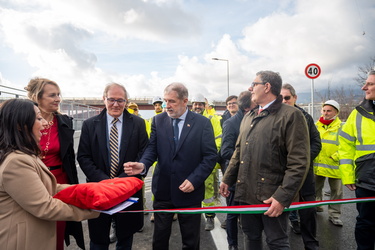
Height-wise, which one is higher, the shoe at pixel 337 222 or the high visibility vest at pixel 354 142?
the high visibility vest at pixel 354 142

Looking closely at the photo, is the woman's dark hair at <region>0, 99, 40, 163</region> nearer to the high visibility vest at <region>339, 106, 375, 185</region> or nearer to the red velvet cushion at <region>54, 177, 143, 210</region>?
the red velvet cushion at <region>54, 177, 143, 210</region>

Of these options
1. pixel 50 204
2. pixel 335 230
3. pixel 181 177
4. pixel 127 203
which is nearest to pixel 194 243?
pixel 181 177

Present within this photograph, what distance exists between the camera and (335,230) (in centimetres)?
389

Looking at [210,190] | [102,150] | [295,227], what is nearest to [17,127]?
[102,150]

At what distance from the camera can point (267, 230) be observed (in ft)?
7.52

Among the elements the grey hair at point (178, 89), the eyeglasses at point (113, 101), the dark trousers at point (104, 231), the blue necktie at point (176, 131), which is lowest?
the dark trousers at point (104, 231)

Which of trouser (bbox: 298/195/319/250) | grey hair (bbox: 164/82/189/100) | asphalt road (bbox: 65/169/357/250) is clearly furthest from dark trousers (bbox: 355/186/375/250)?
grey hair (bbox: 164/82/189/100)

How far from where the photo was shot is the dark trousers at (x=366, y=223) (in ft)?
8.88

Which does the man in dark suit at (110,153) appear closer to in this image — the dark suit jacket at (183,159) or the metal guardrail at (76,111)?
the dark suit jacket at (183,159)

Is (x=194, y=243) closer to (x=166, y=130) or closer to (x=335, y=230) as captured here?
(x=166, y=130)

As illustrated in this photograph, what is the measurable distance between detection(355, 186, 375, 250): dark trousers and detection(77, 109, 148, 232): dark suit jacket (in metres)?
2.46

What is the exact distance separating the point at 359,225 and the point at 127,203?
8.56 feet

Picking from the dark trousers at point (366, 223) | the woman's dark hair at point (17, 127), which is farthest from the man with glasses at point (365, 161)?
the woman's dark hair at point (17, 127)

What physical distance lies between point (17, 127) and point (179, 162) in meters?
1.54
